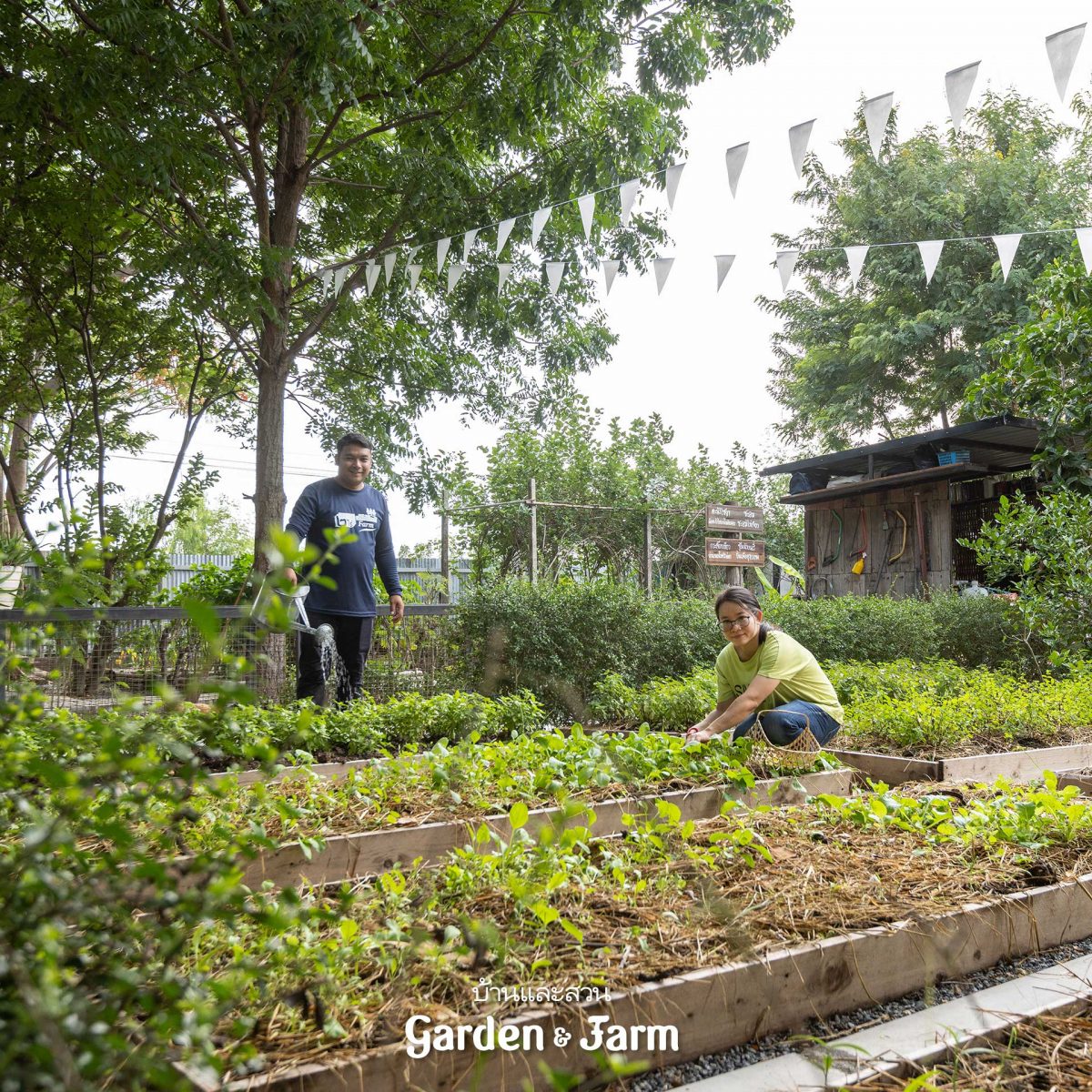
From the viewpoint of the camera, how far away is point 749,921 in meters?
2.25

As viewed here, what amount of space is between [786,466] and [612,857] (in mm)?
11773

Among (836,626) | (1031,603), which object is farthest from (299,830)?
(1031,603)

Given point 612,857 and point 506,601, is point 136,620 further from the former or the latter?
point 612,857

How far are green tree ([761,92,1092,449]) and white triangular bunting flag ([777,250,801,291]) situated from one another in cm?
1295

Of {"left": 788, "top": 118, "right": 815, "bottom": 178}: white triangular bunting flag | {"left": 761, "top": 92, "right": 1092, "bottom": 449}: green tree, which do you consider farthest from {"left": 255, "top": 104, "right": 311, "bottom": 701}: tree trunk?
{"left": 761, "top": 92, "right": 1092, "bottom": 449}: green tree

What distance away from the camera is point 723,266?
570 centimetres

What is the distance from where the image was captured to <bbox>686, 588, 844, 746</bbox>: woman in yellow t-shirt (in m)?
4.38

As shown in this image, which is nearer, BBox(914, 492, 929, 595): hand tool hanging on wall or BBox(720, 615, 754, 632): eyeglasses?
BBox(720, 615, 754, 632): eyeglasses

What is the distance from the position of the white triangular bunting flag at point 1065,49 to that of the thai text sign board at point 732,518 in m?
5.39

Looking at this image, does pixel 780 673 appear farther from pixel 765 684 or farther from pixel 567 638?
pixel 567 638

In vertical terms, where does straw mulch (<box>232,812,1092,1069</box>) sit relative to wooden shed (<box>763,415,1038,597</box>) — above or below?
below

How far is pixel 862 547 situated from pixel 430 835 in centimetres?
1138

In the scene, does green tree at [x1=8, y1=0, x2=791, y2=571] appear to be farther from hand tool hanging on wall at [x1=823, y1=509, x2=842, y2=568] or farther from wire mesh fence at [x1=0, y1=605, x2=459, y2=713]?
hand tool hanging on wall at [x1=823, y1=509, x2=842, y2=568]

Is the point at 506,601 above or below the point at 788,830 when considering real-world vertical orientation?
above
